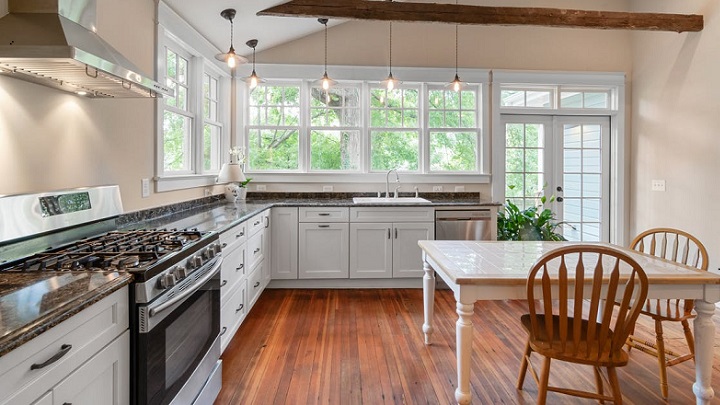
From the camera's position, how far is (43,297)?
104 centimetres

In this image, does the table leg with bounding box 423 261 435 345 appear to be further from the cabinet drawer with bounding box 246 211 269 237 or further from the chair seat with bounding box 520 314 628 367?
the cabinet drawer with bounding box 246 211 269 237

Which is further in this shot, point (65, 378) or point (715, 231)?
point (715, 231)

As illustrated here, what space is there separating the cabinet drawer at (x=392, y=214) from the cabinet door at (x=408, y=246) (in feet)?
0.20

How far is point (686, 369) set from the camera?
7.82 ft

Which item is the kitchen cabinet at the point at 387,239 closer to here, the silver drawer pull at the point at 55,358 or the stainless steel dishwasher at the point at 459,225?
the stainless steel dishwasher at the point at 459,225

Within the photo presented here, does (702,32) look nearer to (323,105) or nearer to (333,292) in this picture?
(323,105)

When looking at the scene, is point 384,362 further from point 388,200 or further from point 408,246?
point 388,200

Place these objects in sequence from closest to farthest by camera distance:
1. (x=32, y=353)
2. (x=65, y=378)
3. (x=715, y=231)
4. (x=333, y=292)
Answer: (x=32, y=353) → (x=65, y=378) → (x=715, y=231) → (x=333, y=292)

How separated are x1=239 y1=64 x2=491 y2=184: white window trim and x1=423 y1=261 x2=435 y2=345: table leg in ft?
6.96

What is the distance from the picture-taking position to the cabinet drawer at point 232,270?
2.38m

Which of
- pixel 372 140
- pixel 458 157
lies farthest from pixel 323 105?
pixel 458 157

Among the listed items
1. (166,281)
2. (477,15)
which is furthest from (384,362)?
(477,15)

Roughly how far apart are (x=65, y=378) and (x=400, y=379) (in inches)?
67.4

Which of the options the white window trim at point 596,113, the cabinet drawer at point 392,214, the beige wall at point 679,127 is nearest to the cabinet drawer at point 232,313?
the cabinet drawer at point 392,214
